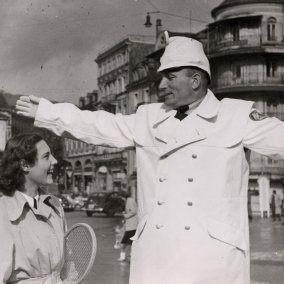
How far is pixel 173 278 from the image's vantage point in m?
3.24

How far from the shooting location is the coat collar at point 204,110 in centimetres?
343

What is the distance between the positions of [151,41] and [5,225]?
56587 millimetres

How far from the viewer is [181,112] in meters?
3.51

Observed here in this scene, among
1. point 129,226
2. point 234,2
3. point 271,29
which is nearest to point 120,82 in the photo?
point 234,2

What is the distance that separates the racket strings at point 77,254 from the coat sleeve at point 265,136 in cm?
109

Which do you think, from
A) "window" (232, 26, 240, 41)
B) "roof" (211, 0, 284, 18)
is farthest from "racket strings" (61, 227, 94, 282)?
"window" (232, 26, 240, 41)

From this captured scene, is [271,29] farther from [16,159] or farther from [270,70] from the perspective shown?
[16,159]

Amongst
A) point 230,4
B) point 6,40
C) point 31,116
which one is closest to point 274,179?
point 230,4

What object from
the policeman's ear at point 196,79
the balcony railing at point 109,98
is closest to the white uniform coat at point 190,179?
the policeman's ear at point 196,79

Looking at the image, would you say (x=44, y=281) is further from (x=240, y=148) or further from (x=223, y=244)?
(x=240, y=148)

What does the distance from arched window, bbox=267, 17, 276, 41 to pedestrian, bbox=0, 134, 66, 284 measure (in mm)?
39965

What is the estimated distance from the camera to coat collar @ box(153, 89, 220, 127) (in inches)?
135

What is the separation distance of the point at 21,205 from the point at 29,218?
0.30 ft

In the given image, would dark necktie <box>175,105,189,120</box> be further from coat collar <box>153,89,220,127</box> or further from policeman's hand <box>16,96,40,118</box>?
policeman's hand <box>16,96,40,118</box>
